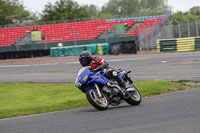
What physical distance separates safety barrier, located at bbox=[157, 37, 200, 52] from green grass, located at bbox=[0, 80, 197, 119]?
1668 cm

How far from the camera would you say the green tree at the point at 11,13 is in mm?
61656

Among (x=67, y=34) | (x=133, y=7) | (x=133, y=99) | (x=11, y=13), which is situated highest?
(x=133, y=7)

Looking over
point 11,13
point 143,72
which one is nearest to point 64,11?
point 11,13

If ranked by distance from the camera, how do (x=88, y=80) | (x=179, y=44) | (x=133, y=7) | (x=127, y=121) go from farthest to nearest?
(x=133, y=7)
(x=179, y=44)
(x=88, y=80)
(x=127, y=121)

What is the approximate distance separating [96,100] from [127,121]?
1820 mm

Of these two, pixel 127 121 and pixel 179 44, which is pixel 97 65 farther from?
pixel 179 44

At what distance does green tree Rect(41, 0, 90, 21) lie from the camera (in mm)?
72375

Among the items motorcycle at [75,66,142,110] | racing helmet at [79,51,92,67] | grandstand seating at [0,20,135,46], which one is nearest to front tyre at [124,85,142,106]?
motorcycle at [75,66,142,110]

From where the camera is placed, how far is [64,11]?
240 ft

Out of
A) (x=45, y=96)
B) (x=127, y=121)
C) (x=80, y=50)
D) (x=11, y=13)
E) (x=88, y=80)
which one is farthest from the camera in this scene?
(x=11, y=13)

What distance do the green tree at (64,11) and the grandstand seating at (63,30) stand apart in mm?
26480

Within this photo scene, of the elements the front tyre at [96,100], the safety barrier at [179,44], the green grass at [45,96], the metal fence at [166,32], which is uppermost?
the metal fence at [166,32]

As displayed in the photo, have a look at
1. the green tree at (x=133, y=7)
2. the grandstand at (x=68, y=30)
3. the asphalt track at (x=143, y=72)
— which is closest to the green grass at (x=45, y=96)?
the asphalt track at (x=143, y=72)

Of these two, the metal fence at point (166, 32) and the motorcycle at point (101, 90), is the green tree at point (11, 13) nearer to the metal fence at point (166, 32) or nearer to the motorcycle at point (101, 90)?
the metal fence at point (166, 32)
